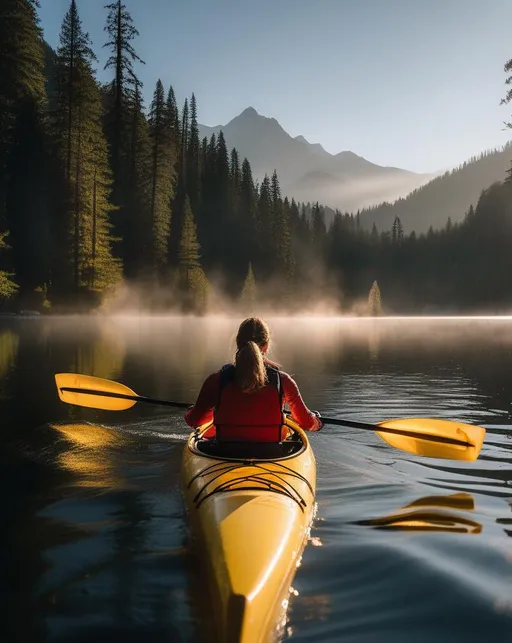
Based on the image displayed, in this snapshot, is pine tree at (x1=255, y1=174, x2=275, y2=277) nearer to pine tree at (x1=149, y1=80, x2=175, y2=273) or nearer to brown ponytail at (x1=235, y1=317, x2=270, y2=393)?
pine tree at (x1=149, y1=80, x2=175, y2=273)

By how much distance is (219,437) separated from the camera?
5.44 metres

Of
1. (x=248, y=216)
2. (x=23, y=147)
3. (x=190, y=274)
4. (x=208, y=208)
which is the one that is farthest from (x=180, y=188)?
(x=23, y=147)

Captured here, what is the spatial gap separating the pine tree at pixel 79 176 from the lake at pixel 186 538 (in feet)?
90.6

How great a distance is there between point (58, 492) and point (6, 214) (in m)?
38.8

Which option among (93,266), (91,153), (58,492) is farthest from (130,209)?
(58,492)

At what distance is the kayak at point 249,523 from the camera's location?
10.5 ft

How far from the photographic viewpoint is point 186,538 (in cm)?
486

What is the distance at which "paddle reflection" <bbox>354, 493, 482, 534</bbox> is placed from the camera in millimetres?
5168

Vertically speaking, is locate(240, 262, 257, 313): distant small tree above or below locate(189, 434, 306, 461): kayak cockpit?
above

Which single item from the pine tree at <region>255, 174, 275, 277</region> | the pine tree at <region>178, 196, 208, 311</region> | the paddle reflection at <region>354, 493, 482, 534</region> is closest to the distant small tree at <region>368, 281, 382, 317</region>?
the pine tree at <region>255, 174, 275, 277</region>

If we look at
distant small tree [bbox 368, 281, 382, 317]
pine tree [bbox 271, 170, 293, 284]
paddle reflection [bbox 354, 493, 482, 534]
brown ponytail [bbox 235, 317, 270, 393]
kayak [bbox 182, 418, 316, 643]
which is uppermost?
pine tree [bbox 271, 170, 293, 284]

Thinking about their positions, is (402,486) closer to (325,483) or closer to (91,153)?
(325,483)

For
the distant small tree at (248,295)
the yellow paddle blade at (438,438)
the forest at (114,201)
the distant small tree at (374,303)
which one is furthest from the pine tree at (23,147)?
the distant small tree at (374,303)

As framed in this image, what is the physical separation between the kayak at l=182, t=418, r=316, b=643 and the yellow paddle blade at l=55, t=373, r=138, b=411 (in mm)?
3164
